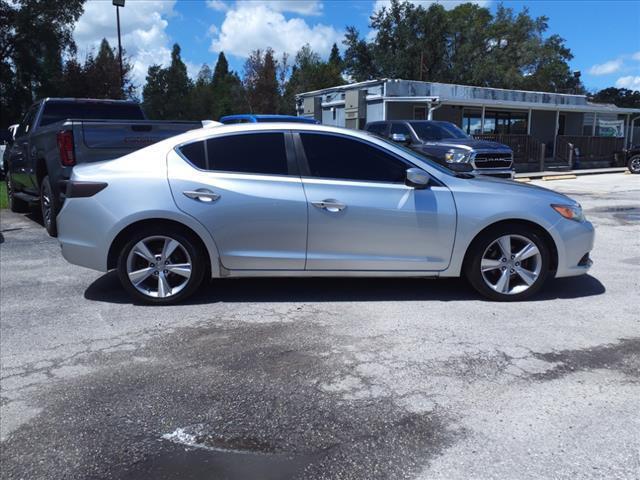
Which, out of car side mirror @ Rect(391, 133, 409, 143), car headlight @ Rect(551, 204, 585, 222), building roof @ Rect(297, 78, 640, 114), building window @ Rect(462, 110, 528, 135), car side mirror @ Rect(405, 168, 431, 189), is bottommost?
car headlight @ Rect(551, 204, 585, 222)

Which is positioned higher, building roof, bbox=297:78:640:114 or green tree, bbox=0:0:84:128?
green tree, bbox=0:0:84:128

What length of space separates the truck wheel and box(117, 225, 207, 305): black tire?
259 cm

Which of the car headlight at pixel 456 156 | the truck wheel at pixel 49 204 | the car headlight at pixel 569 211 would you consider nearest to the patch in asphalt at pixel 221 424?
the car headlight at pixel 569 211

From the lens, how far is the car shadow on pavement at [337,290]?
5352 mm

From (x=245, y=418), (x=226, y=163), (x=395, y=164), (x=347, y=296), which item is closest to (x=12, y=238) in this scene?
(x=226, y=163)

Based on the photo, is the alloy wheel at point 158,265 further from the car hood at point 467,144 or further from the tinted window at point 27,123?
the car hood at point 467,144

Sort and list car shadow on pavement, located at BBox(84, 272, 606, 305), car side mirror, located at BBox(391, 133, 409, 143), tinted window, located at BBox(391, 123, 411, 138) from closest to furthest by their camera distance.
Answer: car shadow on pavement, located at BBox(84, 272, 606, 305)
car side mirror, located at BBox(391, 133, 409, 143)
tinted window, located at BBox(391, 123, 411, 138)

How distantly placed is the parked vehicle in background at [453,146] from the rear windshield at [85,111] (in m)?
5.82

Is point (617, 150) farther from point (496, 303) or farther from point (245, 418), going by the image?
point (245, 418)

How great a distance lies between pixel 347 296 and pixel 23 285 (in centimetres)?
340

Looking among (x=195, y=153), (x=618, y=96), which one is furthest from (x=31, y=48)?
(x=618, y=96)

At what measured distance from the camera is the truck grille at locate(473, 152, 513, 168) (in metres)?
13.6

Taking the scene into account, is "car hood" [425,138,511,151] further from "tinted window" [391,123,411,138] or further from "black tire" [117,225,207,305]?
"black tire" [117,225,207,305]

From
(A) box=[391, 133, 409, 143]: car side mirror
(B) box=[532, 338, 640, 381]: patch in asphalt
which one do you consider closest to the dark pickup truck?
(B) box=[532, 338, 640, 381]: patch in asphalt
